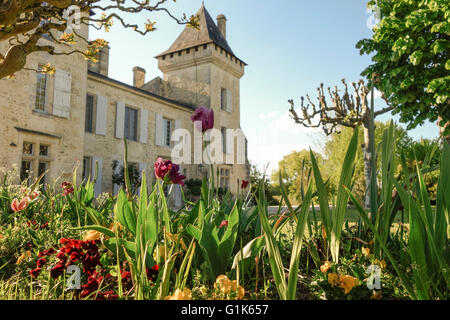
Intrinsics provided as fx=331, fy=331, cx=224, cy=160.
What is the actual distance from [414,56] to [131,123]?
37.2 ft

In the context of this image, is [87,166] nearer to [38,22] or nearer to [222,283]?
[38,22]

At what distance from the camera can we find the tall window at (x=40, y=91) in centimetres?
1104

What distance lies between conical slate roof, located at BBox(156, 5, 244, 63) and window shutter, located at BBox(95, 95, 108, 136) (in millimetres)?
7627

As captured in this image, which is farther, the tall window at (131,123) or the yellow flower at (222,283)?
the tall window at (131,123)

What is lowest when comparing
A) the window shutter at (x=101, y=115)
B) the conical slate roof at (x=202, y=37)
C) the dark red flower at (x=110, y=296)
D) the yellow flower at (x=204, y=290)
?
the dark red flower at (x=110, y=296)

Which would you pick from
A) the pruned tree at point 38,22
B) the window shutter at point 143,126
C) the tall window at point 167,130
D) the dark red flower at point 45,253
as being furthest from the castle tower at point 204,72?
the dark red flower at point 45,253

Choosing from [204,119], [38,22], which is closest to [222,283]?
[204,119]

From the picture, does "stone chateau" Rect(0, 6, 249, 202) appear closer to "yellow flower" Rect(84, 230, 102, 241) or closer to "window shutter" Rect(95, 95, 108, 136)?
"window shutter" Rect(95, 95, 108, 136)

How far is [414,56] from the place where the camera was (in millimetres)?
8695

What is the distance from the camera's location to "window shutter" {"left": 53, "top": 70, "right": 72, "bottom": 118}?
1122 cm

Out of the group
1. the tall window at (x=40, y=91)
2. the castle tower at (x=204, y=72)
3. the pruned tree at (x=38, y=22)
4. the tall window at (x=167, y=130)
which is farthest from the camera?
the castle tower at (x=204, y=72)

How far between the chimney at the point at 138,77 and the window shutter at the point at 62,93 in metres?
7.69

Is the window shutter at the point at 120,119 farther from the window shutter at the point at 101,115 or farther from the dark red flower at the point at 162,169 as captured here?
Result: the dark red flower at the point at 162,169

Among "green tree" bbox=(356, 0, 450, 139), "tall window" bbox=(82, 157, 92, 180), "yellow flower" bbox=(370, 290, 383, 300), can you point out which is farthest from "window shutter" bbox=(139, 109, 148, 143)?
"yellow flower" bbox=(370, 290, 383, 300)
